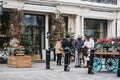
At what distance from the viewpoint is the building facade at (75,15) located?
2820cm

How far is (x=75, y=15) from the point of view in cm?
3119

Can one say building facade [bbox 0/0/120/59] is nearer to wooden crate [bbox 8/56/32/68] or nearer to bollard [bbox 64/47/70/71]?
wooden crate [bbox 8/56/32/68]

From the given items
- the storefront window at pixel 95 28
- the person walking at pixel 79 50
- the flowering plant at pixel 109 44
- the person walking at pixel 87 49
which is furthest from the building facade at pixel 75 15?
the flowering plant at pixel 109 44

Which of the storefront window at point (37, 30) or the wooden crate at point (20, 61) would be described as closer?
the wooden crate at point (20, 61)

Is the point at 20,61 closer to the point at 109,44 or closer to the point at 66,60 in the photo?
the point at 66,60

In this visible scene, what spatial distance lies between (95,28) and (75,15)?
3.36 meters

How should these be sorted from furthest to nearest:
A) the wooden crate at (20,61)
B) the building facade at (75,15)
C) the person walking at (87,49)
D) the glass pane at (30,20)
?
the glass pane at (30,20), the building facade at (75,15), the person walking at (87,49), the wooden crate at (20,61)

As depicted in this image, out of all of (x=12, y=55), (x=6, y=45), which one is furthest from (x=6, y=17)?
(x=12, y=55)

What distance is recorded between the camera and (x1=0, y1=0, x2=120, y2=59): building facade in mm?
28203

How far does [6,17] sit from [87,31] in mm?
8075

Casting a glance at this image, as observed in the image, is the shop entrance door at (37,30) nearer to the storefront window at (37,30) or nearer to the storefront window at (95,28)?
the storefront window at (37,30)

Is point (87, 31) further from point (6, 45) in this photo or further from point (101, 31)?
point (6, 45)

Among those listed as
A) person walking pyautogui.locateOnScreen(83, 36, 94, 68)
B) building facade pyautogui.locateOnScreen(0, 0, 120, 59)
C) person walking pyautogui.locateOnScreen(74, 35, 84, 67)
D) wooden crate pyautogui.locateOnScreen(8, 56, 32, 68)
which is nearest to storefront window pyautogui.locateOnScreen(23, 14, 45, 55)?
building facade pyautogui.locateOnScreen(0, 0, 120, 59)

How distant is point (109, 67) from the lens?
747 inches
